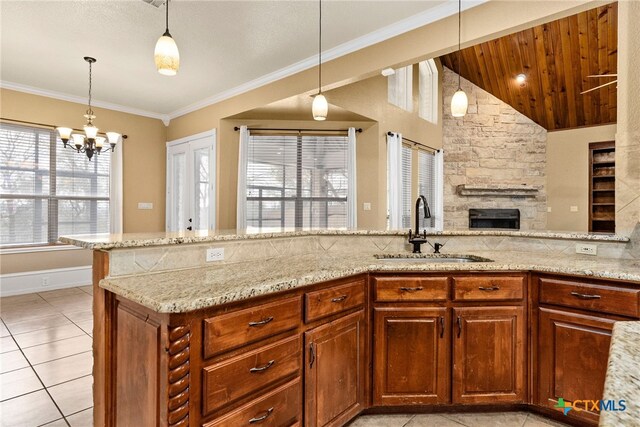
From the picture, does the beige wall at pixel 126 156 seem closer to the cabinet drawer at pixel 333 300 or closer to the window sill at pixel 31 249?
the window sill at pixel 31 249

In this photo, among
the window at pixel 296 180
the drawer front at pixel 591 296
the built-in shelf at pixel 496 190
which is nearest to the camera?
the drawer front at pixel 591 296

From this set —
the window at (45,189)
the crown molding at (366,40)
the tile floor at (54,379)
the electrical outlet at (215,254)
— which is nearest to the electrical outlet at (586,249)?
the tile floor at (54,379)

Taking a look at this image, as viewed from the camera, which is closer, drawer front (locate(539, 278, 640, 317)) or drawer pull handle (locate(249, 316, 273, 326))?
drawer pull handle (locate(249, 316, 273, 326))

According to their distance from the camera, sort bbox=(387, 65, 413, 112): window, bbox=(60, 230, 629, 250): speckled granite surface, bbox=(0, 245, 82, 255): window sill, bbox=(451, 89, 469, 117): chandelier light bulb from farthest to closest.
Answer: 1. bbox=(387, 65, 413, 112): window
2. bbox=(0, 245, 82, 255): window sill
3. bbox=(451, 89, 469, 117): chandelier light bulb
4. bbox=(60, 230, 629, 250): speckled granite surface

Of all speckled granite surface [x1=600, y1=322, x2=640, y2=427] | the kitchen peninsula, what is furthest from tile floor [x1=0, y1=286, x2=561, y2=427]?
speckled granite surface [x1=600, y1=322, x2=640, y2=427]

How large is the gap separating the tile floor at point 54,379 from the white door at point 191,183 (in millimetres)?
2127

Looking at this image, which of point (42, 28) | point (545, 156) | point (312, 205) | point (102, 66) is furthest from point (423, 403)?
point (545, 156)

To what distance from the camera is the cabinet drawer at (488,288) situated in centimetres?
197

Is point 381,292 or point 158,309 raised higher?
point 158,309

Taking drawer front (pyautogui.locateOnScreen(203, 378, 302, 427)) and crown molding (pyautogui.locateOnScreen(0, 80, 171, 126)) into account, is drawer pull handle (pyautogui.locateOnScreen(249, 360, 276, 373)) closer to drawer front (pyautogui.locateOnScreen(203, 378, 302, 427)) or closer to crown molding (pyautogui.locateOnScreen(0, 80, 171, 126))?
drawer front (pyautogui.locateOnScreen(203, 378, 302, 427))

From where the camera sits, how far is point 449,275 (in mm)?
1978

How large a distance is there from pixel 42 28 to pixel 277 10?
2.30m

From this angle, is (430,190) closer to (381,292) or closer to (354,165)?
Answer: (354,165)

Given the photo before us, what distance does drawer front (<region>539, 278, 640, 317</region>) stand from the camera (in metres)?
1.70
